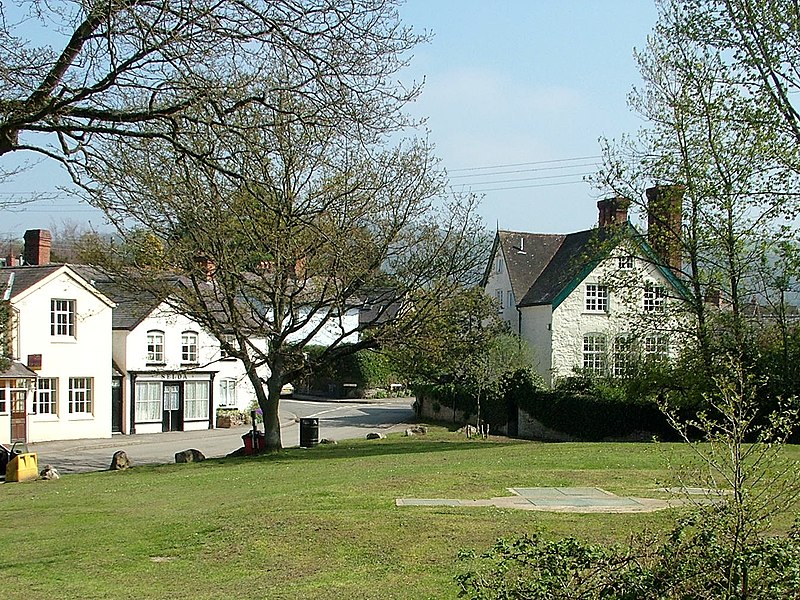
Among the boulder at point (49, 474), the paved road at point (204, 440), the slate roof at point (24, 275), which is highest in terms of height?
the slate roof at point (24, 275)

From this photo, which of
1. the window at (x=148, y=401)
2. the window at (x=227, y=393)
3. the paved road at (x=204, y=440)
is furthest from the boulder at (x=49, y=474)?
the window at (x=227, y=393)

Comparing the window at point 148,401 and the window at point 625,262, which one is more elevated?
the window at point 625,262

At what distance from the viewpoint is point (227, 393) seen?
177ft

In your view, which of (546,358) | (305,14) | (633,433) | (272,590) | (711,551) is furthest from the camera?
(546,358)

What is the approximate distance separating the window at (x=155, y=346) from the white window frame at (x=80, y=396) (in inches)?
165

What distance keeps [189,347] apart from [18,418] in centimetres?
1102

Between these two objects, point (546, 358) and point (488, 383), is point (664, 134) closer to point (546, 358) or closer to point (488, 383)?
point (488, 383)

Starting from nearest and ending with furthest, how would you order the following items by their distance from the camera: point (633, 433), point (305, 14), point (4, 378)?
point (305, 14)
point (633, 433)
point (4, 378)

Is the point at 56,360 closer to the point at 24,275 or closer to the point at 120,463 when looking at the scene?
the point at 24,275

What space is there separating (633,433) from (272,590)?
2851 centimetres

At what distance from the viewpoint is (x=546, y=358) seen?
48625 millimetres

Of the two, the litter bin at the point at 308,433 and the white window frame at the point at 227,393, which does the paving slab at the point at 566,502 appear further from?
the white window frame at the point at 227,393

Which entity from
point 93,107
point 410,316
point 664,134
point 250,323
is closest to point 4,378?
point 250,323

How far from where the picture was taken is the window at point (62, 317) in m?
44.4
